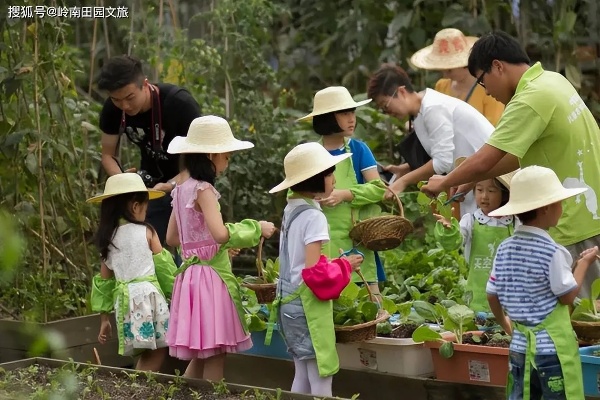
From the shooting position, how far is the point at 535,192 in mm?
3555

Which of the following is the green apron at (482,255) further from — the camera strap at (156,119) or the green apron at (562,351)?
the camera strap at (156,119)

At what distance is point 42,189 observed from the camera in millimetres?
6004

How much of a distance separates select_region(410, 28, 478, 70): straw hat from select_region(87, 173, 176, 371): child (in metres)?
2.71

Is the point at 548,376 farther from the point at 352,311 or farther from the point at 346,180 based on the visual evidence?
the point at 346,180

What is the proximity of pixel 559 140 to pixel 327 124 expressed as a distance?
158 cm

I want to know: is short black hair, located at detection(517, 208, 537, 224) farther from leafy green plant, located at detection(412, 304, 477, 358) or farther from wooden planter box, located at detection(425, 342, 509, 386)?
leafy green plant, located at detection(412, 304, 477, 358)

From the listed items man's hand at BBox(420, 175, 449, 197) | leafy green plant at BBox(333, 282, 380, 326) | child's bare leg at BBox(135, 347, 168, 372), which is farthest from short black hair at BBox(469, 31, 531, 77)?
child's bare leg at BBox(135, 347, 168, 372)

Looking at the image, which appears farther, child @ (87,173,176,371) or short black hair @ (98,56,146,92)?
short black hair @ (98,56,146,92)

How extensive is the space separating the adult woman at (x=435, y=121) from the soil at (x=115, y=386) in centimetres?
185

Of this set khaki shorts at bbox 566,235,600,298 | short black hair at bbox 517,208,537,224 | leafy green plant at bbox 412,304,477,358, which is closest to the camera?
short black hair at bbox 517,208,537,224

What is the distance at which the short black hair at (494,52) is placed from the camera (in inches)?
161

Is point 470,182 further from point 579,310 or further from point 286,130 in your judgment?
point 286,130

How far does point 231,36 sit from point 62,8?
236 cm

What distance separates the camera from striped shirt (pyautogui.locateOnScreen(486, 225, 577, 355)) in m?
3.47
